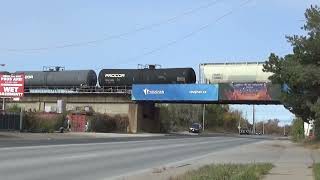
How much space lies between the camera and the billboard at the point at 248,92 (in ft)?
220

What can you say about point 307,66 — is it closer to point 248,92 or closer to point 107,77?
point 248,92

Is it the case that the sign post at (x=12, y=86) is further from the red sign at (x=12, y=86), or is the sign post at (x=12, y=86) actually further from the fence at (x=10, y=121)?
the fence at (x=10, y=121)

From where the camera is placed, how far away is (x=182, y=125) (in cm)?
12912

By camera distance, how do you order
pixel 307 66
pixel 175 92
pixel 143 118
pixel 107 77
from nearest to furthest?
pixel 307 66 < pixel 175 92 < pixel 107 77 < pixel 143 118

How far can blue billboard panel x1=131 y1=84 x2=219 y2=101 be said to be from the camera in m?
70.4

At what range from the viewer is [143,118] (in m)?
79.4

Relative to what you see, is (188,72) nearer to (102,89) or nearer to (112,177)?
(102,89)

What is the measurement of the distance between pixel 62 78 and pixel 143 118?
12061 millimetres

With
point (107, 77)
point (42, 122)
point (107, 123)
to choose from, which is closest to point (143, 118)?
point (107, 123)

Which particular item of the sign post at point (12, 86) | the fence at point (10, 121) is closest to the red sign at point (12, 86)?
the sign post at point (12, 86)

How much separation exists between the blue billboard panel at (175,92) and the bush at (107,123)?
3543 mm

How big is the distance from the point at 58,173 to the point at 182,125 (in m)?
113

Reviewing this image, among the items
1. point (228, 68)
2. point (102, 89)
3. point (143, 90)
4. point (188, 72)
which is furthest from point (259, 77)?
point (102, 89)

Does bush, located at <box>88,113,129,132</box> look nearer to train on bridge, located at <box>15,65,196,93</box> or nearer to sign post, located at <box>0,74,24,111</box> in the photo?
train on bridge, located at <box>15,65,196,93</box>
